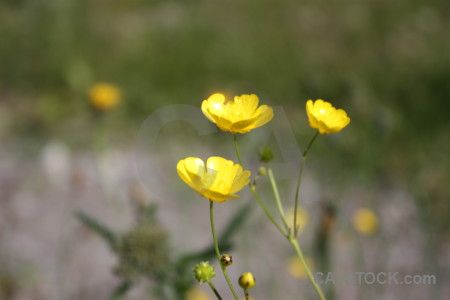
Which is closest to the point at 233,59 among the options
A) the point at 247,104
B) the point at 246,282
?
the point at 247,104

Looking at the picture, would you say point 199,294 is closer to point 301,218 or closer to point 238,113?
point 301,218

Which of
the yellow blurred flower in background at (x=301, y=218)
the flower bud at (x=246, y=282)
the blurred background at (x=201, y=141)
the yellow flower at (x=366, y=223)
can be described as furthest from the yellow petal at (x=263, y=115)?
the yellow blurred flower in background at (x=301, y=218)

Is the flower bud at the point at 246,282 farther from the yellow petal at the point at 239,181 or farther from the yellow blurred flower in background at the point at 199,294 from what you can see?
the yellow blurred flower in background at the point at 199,294

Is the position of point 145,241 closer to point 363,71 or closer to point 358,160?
point 358,160

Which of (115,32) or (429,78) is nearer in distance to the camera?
(429,78)

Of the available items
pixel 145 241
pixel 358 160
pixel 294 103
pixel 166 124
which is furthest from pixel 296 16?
pixel 145 241
